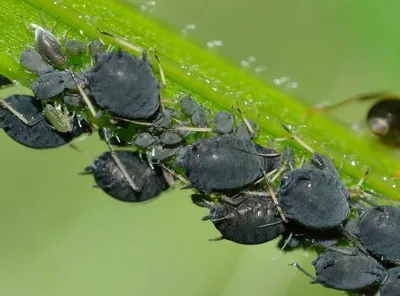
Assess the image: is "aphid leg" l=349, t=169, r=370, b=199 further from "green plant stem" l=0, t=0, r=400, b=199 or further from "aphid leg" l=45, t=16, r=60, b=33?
"aphid leg" l=45, t=16, r=60, b=33

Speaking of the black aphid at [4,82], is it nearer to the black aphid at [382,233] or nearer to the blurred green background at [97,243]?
the blurred green background at [97,243]

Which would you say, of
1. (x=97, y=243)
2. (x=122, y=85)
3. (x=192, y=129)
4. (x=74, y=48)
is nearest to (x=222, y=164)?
(x=192, y=129)

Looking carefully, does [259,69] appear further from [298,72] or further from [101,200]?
[298,72]

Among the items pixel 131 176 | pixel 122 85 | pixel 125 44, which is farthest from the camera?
pixel 131 176

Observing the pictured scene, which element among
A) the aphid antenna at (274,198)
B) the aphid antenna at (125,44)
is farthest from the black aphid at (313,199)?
the aphid antenna at (125,44)

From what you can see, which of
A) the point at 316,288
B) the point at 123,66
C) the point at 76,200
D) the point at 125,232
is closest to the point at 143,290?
the point at 125,232

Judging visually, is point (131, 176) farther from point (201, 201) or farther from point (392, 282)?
point (392, 282)
